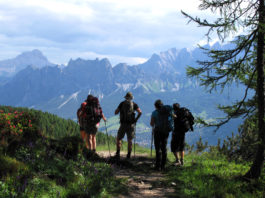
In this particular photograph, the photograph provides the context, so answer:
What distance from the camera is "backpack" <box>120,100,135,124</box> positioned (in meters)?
9.92

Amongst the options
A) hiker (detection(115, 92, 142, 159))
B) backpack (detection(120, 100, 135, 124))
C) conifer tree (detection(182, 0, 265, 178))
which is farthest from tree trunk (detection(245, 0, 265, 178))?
backpack (detection(120, 100, 135, 124))

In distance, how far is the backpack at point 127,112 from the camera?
9919 mm

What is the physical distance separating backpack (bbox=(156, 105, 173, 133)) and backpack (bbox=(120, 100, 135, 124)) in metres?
1.57

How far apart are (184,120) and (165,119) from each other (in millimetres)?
1242

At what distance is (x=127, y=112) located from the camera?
9977 mm

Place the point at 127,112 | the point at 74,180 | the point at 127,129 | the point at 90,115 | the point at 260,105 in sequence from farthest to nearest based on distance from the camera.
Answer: the point at 90,115, the point at 127,129, the point at 127,112, the point at 260,105, the point at 74,180

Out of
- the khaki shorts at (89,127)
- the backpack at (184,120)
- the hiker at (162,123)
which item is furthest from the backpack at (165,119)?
the khaki shorts at (89,127)

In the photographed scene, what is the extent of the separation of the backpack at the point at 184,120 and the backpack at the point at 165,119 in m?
0.97

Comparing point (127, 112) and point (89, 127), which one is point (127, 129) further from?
point (89, 127)

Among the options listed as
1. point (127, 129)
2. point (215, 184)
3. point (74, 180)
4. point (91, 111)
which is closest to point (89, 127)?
point (91, 111)

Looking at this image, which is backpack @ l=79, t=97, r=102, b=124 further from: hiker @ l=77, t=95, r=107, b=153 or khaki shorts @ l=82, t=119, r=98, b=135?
khaki shorts @ l=82, t=119, r=98, b=135

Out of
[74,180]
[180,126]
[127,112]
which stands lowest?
[74,180]

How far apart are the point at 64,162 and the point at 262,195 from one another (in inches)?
200

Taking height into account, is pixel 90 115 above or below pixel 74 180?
above
